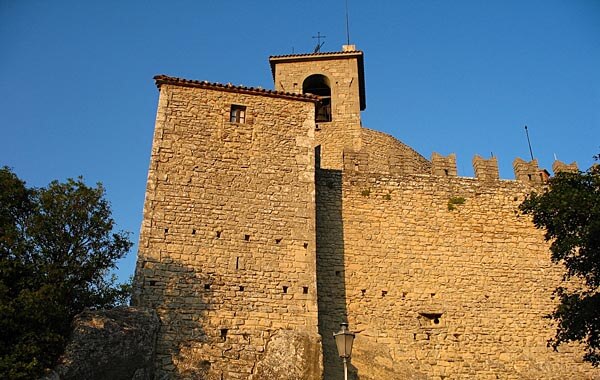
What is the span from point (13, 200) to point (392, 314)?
9253 mm

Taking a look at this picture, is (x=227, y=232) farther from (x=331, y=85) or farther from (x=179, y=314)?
(x=331, y=85)

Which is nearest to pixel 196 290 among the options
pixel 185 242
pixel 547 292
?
pixel 185 242

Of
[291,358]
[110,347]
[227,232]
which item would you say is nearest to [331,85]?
[227,232]

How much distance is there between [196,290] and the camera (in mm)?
11539

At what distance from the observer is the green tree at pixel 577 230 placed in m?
10.4

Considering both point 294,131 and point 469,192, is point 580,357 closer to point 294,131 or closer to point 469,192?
point 469,192

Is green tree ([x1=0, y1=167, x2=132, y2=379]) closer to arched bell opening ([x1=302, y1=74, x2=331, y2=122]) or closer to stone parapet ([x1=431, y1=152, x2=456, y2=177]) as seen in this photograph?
stone parapet ([x1=431, y1=152, x2=456, y2=177])

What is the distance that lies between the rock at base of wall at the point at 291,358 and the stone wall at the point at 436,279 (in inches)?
59.4

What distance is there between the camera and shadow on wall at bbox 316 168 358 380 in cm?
1271

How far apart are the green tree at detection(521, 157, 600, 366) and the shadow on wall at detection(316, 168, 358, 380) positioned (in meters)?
4.81

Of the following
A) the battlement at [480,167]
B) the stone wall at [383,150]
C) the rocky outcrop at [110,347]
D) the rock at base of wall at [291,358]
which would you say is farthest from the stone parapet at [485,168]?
the rocky outcrop at [110,347]

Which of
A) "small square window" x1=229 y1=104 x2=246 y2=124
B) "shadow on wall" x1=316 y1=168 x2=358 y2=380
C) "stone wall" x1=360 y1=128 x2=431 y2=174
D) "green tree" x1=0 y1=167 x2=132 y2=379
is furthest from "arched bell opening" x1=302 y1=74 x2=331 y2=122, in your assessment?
"green tree" x1=0 y1=167 x2=132 y2=379

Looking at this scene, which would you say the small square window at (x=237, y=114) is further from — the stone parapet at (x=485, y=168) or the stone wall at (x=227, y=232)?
the stone parapet at (x=485, y=168)

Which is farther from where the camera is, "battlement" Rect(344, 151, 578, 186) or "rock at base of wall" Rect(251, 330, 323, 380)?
"battlement" Rect(344, 151, 578, 186)
